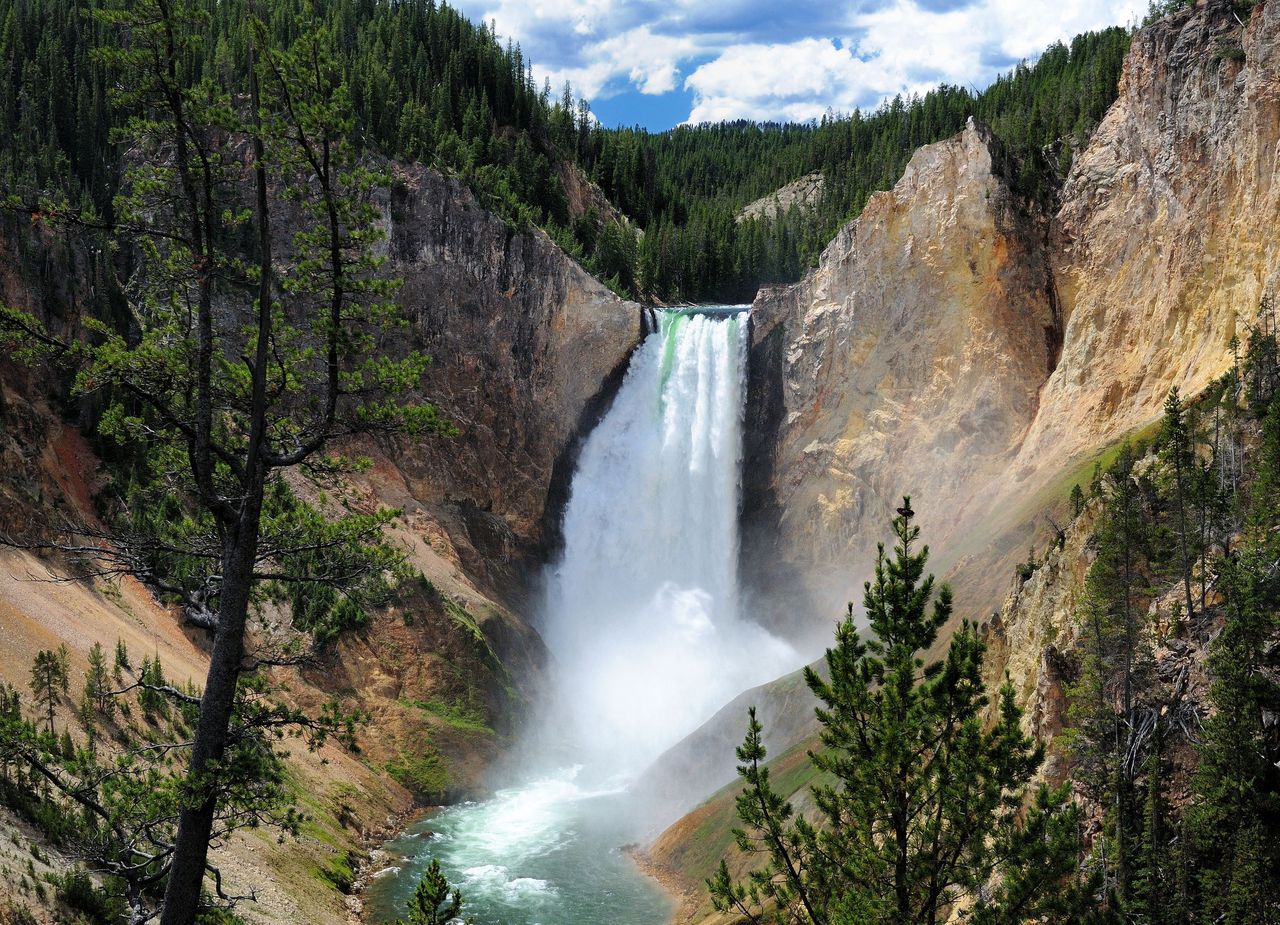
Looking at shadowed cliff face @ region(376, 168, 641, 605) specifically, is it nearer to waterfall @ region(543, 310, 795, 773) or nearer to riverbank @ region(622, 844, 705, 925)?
waterfall @ region(543, 310, 795, 773)

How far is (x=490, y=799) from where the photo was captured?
150 feet

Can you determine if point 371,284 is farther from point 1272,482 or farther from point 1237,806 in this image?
point 1272,482

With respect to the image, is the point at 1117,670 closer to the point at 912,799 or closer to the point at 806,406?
the point at 912,799

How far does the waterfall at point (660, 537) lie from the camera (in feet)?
189

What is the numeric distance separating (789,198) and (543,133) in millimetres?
34730

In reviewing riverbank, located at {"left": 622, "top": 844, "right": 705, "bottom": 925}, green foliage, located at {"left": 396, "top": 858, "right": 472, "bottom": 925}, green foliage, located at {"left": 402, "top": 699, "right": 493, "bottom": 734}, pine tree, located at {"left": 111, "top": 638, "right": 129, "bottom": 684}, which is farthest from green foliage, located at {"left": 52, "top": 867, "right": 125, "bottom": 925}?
green foliage, located at {"left": 402, "top": 699, "right": 493, "bottom": 734}

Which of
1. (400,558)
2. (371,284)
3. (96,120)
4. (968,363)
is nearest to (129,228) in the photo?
(371,284)

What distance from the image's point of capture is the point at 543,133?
317 feet

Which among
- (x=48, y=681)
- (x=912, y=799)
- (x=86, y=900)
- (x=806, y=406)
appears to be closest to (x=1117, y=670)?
(x=912, y=799)

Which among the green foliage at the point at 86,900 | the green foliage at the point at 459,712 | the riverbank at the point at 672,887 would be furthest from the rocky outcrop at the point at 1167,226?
the green foliage at the point at 86,900

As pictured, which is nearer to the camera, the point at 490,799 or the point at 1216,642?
→ the point at 1216,642

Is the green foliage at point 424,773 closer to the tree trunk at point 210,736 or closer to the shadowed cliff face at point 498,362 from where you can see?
the shadowed cliff face at point 498,362

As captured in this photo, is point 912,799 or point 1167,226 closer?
point 912,799

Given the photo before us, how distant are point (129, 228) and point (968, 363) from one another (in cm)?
4516
